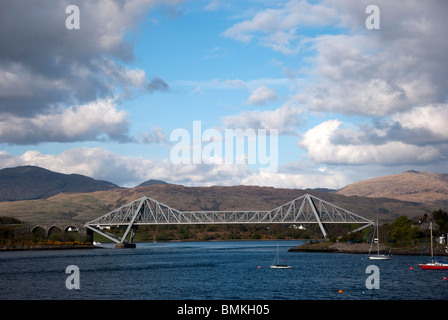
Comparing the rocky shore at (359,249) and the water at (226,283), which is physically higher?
the water at (226,283)

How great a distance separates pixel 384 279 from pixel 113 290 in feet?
125

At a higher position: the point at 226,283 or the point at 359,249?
the point at 226,283

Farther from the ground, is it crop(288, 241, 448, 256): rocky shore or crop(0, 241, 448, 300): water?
crop(0, 241, 448, 300): water

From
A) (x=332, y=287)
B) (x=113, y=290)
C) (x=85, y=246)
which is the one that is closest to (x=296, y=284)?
(x=332, y=287)

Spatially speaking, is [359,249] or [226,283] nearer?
[226,283]

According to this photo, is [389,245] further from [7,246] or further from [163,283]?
[7,246]

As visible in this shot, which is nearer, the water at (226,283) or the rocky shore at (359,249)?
the water at (226,283)

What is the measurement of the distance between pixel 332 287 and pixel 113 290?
2776 centimetres

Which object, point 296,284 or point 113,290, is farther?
point 296,284

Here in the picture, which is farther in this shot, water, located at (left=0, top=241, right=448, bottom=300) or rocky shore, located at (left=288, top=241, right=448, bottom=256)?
rocky shore, located at (left=288, top=241, right=448, bottom=256)
